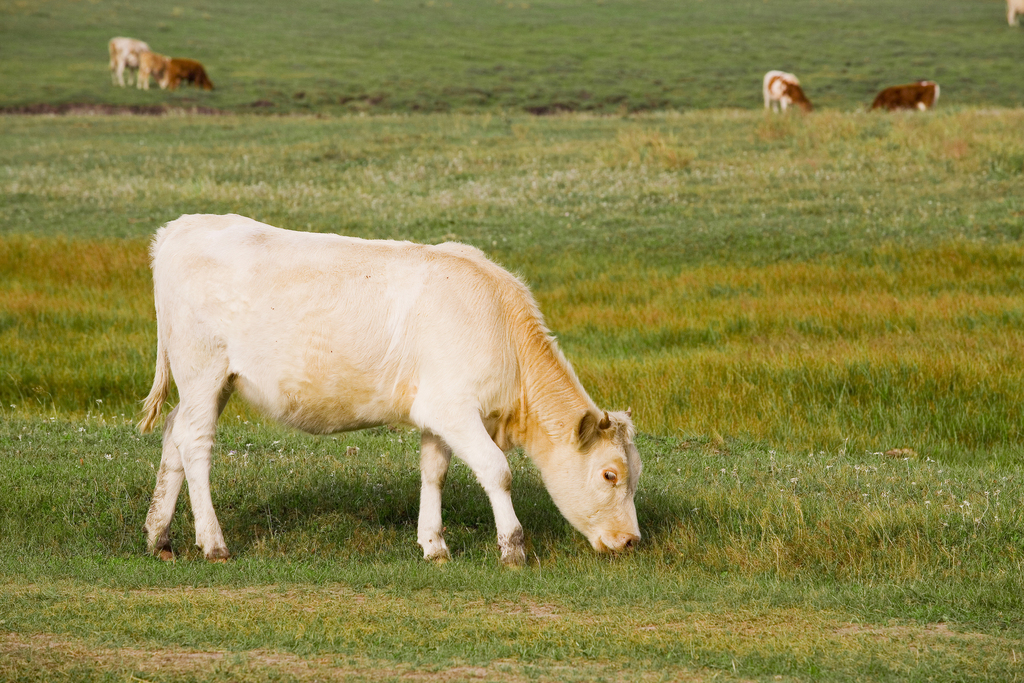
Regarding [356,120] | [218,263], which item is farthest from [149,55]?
[218,263]

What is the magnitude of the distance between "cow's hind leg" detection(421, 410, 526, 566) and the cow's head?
1.44ft

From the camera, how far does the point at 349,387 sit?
725cm

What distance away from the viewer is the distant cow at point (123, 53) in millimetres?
52062

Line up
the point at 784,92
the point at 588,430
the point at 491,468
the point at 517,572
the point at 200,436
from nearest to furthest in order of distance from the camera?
the point at 517,572 → the point at 491,468 → the point at 588,430 → the point at 200,436 → the point at 784,92

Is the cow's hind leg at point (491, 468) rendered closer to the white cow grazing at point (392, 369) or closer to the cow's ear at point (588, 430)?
the white cow grazing at point (392, 369)

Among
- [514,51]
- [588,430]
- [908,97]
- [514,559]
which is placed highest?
[514,51]

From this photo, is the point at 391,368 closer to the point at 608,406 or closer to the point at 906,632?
the point at 906,632

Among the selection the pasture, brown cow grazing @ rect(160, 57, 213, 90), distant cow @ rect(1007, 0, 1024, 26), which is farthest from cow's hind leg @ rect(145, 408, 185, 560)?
distant cow @ rect(1007, 0, 1024, 26)

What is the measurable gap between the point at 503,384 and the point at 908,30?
6621 centimetres

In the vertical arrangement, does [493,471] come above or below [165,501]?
above

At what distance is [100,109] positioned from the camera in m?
45.2

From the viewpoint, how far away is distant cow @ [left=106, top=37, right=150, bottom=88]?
5206 cm

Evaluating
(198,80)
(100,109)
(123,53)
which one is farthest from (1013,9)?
(100,109)

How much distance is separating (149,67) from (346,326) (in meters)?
47.9
